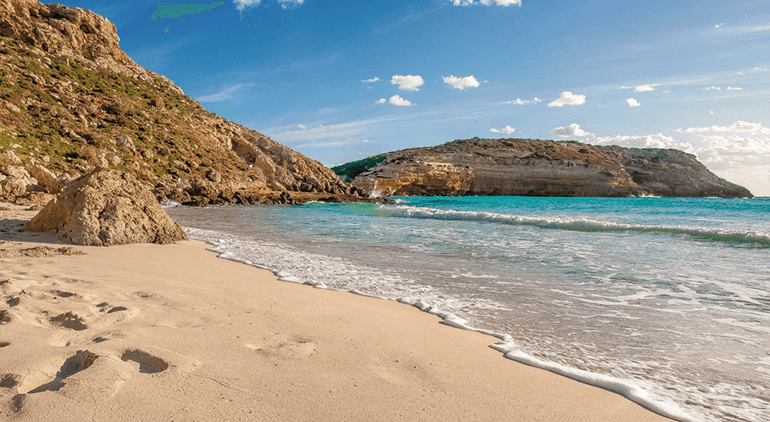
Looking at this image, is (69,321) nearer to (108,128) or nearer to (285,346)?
(285,346)

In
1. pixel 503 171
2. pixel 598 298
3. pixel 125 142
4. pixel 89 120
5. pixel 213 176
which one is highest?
pixel 89 120

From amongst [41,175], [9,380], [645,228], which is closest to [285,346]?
[9,380]

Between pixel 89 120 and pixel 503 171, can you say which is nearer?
pixel 89 120

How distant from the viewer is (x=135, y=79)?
130 ft

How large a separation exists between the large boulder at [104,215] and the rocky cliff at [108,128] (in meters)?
11.0

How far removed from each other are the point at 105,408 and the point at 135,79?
4776 centimetres

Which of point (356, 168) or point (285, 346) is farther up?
point (356, 168)

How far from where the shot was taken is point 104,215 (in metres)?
6.89

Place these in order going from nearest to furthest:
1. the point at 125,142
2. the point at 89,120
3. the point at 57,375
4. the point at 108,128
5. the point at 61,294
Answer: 1. the point at 57,375
2. the point at 61,294
3. the point at 125,142
4. the point at 89,120
5. the point at 108,128

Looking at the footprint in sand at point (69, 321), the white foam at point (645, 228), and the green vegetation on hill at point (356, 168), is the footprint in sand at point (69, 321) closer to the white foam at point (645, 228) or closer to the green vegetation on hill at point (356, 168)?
the white foam at point (645, 228)

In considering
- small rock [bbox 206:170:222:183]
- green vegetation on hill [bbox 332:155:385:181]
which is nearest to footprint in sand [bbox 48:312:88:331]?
small rock [bbox 206:170:222:183]

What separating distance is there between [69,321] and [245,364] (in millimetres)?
1472

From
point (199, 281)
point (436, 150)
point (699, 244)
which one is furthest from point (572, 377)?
point (436, 150)

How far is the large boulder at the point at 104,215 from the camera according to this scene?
6.63m
